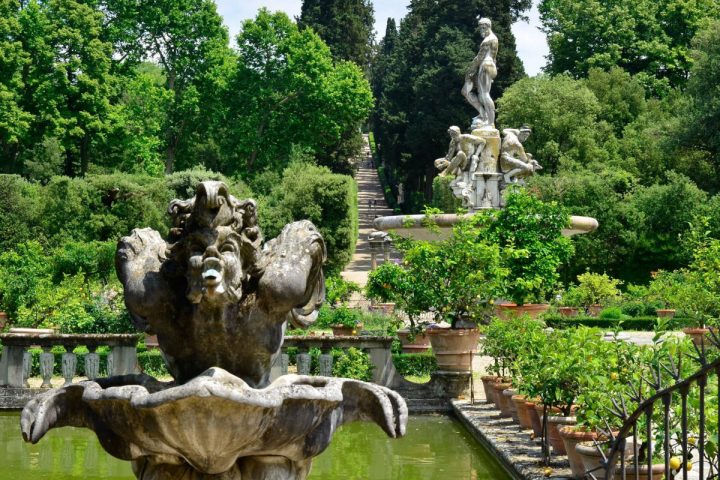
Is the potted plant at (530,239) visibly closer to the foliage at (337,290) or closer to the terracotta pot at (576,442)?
the foliage at (337,290)

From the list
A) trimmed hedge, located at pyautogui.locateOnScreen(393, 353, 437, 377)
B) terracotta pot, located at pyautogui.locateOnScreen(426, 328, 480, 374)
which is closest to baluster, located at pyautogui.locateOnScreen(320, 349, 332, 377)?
terracotta pot, located at pyautogui.locateOnScreen(426, 328, 480, 374)

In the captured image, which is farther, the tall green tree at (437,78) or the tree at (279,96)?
the tall green tree at (437,78)

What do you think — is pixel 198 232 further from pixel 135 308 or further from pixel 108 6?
pixel 108 6

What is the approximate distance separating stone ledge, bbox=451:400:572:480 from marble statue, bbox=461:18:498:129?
13637mm

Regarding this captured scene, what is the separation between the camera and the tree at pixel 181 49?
46.7 m

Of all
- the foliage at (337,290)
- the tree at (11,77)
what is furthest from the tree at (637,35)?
the foliage at (337,290)

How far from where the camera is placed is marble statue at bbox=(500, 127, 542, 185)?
26.4 metres

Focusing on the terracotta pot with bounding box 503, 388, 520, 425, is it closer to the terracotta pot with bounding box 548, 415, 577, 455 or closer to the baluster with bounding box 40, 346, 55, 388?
the terracotta pot with bounding box 548, 415, 577, 455

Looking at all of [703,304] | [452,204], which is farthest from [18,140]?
[703,304]

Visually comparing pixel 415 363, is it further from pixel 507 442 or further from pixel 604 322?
pixel 604 322

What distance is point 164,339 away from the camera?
4203 mm

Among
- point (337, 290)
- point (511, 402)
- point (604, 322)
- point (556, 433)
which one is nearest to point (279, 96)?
point (337, 290)

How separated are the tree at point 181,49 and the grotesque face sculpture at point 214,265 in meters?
43.6

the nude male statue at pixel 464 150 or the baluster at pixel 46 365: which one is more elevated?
the nude male statue at pixel 464 150
